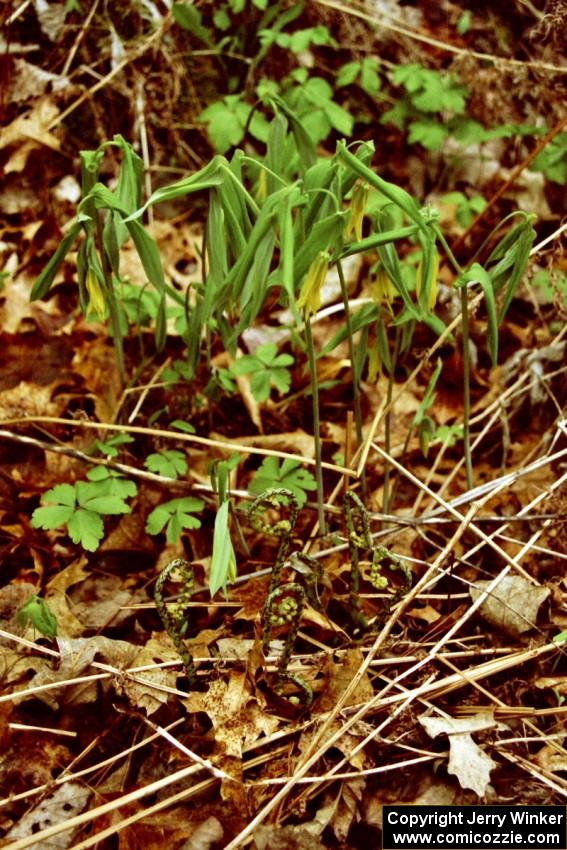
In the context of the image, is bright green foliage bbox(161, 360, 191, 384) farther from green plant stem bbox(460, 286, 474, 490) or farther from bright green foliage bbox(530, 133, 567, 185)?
bright green foliage bbox(530, 133, 567, 185)

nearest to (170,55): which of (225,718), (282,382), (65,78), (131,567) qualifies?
(65,78)

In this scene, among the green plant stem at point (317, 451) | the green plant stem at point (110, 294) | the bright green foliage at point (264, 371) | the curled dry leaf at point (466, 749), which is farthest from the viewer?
the bright green foliage at point (264, 371)

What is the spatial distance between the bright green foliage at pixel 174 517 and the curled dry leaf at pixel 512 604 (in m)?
0.73

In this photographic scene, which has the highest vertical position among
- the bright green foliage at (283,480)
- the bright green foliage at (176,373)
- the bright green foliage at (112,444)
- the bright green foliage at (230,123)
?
the bright green foliage at (230,123)

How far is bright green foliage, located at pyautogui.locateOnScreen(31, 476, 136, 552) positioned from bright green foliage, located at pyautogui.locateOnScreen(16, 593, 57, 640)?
9.1 inches

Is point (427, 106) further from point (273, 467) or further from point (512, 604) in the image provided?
point (512, 604)

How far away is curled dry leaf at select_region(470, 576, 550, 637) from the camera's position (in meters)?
1.72

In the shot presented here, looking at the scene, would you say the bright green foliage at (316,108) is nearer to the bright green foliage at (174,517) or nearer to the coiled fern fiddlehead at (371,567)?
the bright green foliage at (174,517)

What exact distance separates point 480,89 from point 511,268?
159 cm

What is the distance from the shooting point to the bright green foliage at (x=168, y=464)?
1.96 meters

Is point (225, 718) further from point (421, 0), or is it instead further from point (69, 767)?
point (421, 0)

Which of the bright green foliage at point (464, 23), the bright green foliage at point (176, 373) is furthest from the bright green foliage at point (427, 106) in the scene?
the bright green foliage at point (176, 373)

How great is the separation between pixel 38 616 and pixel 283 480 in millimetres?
732

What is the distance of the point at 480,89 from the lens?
116 inches
